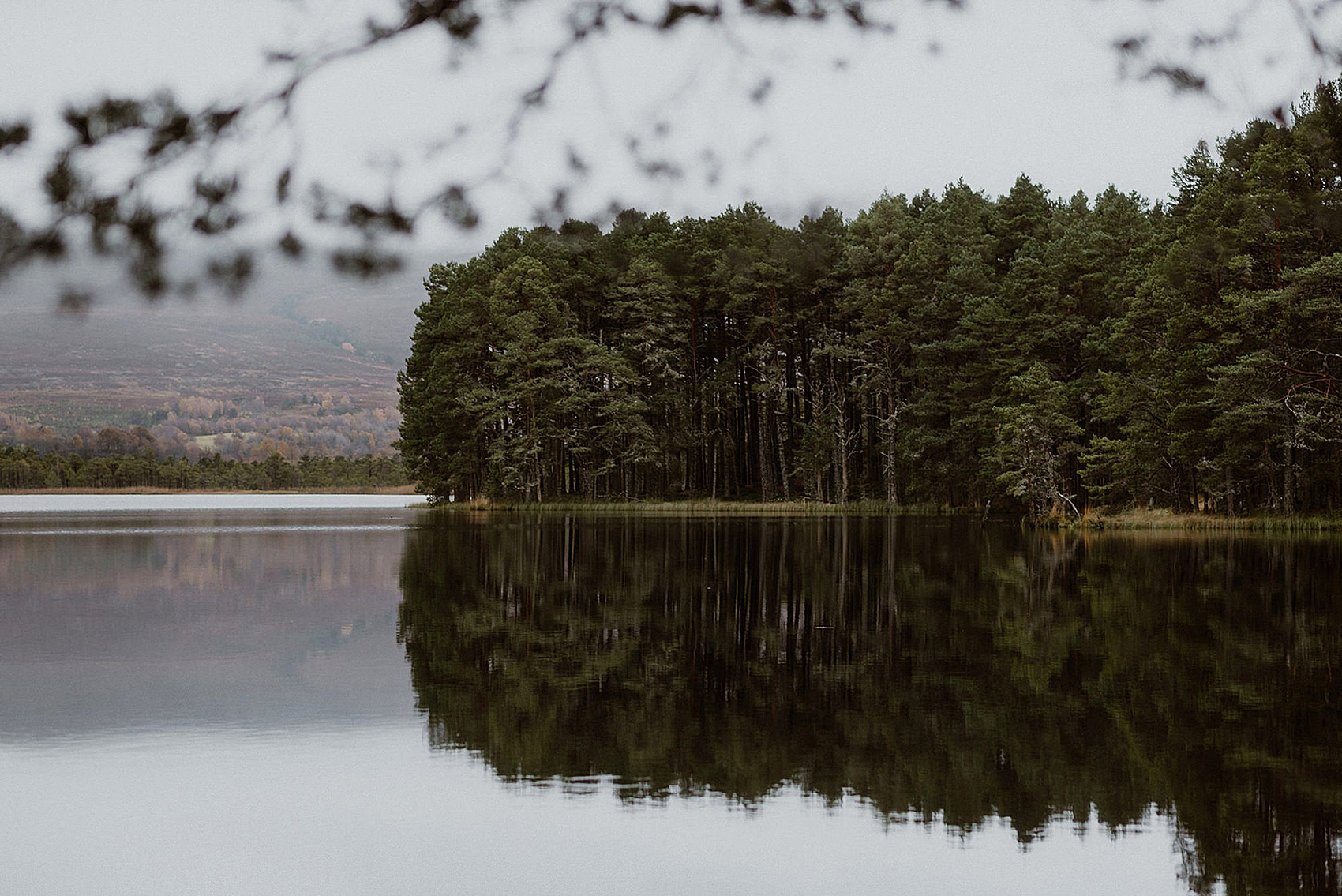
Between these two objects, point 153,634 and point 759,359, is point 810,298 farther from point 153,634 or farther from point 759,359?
point 153,634

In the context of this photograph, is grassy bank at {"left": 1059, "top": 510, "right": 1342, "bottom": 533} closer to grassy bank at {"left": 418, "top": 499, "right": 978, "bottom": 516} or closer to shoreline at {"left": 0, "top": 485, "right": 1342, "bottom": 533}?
shoreline at {"left": 0, "top": 485, "right": 1342, "bottom": 533}

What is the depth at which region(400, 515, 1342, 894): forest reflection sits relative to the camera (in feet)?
18.6

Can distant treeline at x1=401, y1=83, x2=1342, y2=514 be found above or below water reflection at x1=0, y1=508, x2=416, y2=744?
above

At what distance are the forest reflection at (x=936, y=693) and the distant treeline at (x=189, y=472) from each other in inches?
5145

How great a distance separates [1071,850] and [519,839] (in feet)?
7.73

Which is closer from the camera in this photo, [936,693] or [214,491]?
[936,693]

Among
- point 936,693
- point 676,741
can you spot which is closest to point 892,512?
point 936,693

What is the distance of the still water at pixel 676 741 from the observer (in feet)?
15.7

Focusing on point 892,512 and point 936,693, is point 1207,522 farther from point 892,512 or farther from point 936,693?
point 936,693

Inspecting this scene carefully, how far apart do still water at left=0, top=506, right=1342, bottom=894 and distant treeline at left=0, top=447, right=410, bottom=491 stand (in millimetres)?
132435

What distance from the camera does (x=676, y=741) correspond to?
691cm

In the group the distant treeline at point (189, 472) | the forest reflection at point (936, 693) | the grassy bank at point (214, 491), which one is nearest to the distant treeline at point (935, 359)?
the forest reflection at point (936, 693)

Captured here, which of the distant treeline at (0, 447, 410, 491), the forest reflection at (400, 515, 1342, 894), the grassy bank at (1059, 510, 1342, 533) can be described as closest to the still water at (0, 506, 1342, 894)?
the forest reflection at (400, 515, 1342, 894)

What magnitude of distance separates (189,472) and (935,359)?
116 metres
